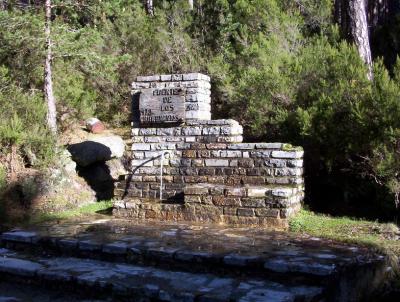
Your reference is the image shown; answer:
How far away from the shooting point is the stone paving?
4492 mm

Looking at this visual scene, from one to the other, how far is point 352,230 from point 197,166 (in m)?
2.67

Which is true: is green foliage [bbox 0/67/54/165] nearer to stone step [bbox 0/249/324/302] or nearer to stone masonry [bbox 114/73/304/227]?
stone masonry [bbox 114/73/304/227]

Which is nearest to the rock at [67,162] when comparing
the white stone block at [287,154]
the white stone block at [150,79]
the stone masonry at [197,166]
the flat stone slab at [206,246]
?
the stone masonry at [197,166]

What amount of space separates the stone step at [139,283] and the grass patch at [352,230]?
5.58 ft

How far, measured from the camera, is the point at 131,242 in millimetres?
5836

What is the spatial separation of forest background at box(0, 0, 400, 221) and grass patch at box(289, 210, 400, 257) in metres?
0.71

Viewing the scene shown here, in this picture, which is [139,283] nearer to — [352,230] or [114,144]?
[352,230]

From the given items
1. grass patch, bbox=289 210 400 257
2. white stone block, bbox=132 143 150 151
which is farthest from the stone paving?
white stone block, bbox=132 143 150 151

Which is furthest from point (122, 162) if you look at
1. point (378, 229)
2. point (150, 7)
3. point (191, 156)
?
point (150, 7)

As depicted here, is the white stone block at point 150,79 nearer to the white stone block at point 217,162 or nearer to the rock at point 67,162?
the white stone block at point 217,162

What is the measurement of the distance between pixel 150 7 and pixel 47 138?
10804 millimetres

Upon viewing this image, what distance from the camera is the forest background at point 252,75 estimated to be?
763 cm

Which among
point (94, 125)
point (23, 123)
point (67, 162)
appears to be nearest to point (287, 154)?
point (67, 162)

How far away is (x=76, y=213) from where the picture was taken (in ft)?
28.2
